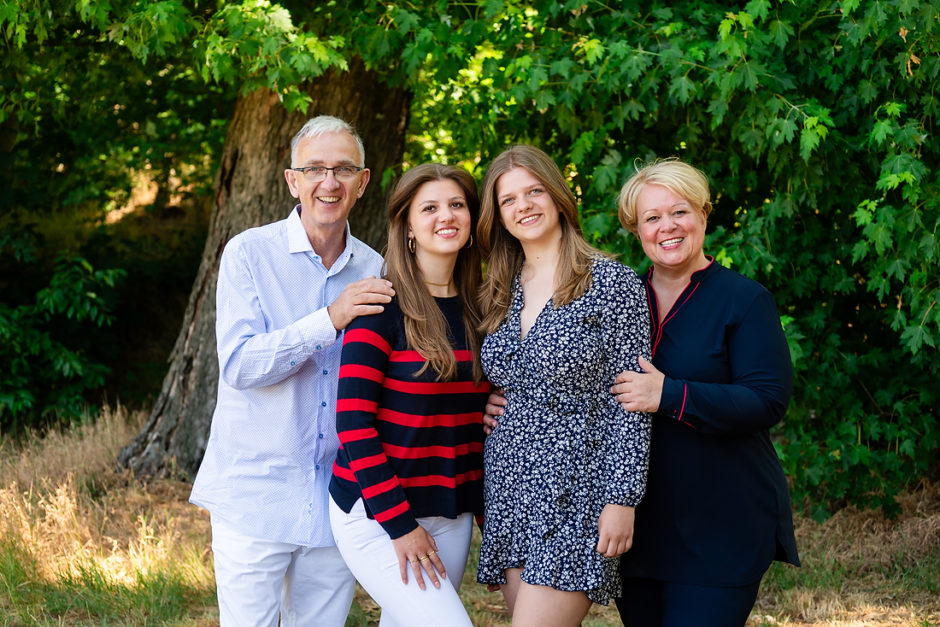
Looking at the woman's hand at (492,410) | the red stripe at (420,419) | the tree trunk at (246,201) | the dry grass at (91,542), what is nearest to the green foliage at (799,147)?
the tree trunk at (246,201)

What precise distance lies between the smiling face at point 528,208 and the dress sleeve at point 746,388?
616mm

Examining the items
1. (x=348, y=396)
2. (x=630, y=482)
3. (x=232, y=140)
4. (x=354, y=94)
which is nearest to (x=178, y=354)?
(x=232, y=140)

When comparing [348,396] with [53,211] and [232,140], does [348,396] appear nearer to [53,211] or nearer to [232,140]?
[232,140]

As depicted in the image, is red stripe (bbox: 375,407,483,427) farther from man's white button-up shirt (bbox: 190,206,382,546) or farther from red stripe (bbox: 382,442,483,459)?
man's white button-up shirt (bbox: 190,206,382,546)

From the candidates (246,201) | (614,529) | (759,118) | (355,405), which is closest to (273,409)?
(355,405)

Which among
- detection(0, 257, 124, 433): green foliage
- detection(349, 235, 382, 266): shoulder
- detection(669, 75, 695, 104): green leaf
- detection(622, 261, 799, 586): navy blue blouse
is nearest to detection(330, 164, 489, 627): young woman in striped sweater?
detection(349, 235, 382, 266): shoulder

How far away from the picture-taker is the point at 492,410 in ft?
8.93

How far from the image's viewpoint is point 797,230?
16.3 feet

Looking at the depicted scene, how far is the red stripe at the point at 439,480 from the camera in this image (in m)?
2.61

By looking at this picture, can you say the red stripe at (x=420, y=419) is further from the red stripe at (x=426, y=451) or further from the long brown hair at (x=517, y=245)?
the long brown hair at (x=517, y=245)

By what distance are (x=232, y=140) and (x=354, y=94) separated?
0.93 metres

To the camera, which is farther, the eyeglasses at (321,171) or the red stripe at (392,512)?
the eyeglasses at (321,171)

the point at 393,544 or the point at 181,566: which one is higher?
the point at 393,544

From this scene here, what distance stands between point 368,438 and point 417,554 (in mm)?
375
